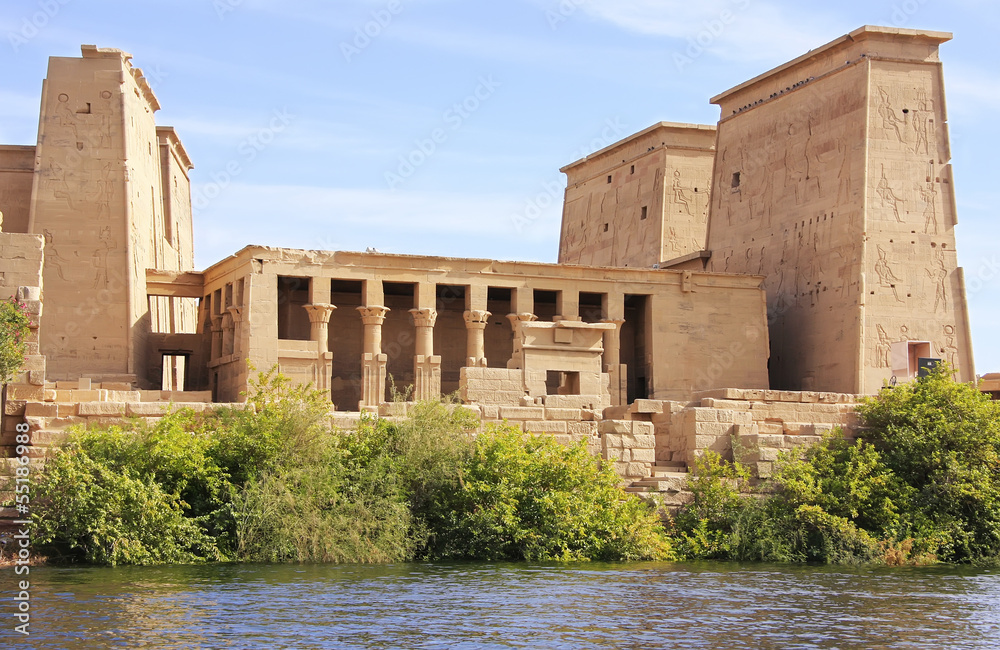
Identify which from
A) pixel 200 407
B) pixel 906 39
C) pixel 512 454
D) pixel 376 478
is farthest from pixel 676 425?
pixel 906 39

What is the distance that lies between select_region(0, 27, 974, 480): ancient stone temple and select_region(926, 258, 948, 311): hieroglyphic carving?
0.05 metres

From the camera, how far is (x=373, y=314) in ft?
111

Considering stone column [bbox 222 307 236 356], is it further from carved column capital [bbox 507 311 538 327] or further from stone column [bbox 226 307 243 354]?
carved column capital [bbox 507 311 538 327]

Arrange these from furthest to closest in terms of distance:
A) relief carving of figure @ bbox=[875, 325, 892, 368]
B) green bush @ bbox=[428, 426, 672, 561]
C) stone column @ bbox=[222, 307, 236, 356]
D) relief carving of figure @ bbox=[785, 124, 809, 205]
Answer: relief carving of figure @ bbox=[785, 124, 809, 205] < stone column @ bbox=[222, 307, 236, 356] < relief carving of figure @ bbox=[875, 325, 892, 368] < green bush @ bbox=[428, 426, 672, 561]

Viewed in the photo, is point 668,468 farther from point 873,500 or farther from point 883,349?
point 883,349

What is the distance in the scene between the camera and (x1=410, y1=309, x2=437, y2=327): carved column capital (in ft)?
112

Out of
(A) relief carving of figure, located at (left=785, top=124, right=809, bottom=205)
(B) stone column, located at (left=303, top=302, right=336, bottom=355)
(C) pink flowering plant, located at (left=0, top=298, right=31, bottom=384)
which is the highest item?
(A) relief carving of figure, located at (left=785, top=124, right=809, bottom=205)

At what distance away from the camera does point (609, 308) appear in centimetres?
3503

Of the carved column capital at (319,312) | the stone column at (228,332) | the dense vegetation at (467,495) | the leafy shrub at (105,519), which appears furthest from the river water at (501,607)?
the stone column at (228,332)

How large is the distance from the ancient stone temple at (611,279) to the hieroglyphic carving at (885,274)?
4 centimetres

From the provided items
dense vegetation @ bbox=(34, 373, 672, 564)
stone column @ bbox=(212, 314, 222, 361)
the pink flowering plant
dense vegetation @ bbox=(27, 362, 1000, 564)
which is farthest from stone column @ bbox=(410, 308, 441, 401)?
the pink flowering plant

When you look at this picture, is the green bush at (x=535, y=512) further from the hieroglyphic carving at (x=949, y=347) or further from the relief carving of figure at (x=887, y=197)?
the relief carving of figure at (x=887, y=197)

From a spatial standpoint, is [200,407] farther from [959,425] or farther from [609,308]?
[609,308]

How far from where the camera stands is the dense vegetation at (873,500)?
70.0 ft
